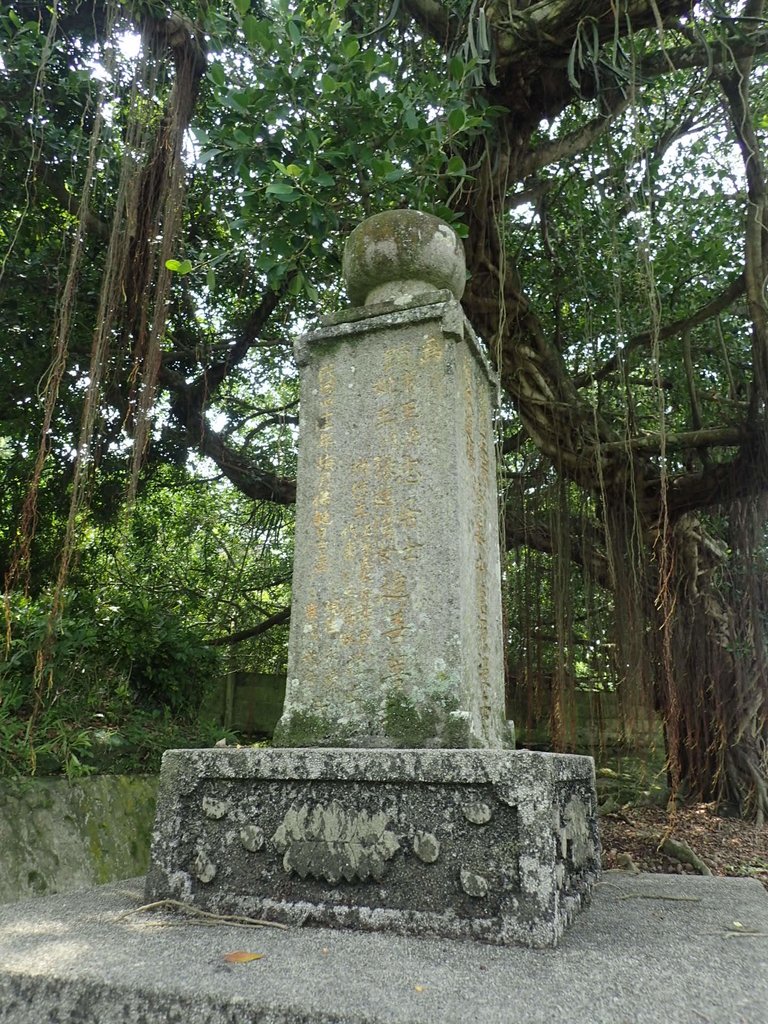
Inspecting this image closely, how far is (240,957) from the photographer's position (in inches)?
56.3

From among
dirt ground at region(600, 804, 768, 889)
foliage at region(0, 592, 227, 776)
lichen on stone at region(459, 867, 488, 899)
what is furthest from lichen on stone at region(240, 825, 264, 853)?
dirt ground at region(600, 804, 768, 889)

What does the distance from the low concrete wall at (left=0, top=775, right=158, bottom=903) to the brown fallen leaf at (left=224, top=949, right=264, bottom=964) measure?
1347mm

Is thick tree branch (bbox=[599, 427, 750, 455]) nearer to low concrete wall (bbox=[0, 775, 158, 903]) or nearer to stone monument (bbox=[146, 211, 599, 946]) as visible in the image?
stone monument (bbox=[146, 211, 599, 946])

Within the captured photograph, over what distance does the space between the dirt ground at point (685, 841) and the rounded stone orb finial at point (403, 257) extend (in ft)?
8.29

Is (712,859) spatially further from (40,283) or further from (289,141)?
(40,283)

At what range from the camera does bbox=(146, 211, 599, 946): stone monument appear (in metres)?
1.68

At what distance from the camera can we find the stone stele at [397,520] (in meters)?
2.09

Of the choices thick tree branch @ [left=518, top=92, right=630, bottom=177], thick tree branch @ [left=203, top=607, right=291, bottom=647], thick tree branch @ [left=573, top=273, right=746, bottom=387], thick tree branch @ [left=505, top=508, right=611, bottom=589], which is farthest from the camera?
thick tree branch @ [left=203, top=607, right=291, bottom=647]

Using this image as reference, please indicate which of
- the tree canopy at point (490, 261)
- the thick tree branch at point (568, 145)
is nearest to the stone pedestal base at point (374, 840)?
the tree canopy at point (490, 261)

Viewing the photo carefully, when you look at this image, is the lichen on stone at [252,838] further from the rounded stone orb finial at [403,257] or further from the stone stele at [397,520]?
the rounded stone orb finial at [403,257]

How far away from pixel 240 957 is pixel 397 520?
1.20 meters

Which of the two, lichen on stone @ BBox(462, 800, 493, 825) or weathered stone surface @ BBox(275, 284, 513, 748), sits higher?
weathered stone surface @ BBox(275, 284, 513, 748)

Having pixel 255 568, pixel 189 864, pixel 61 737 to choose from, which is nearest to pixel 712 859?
pixel 189 864

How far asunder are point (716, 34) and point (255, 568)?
17.4 feet
